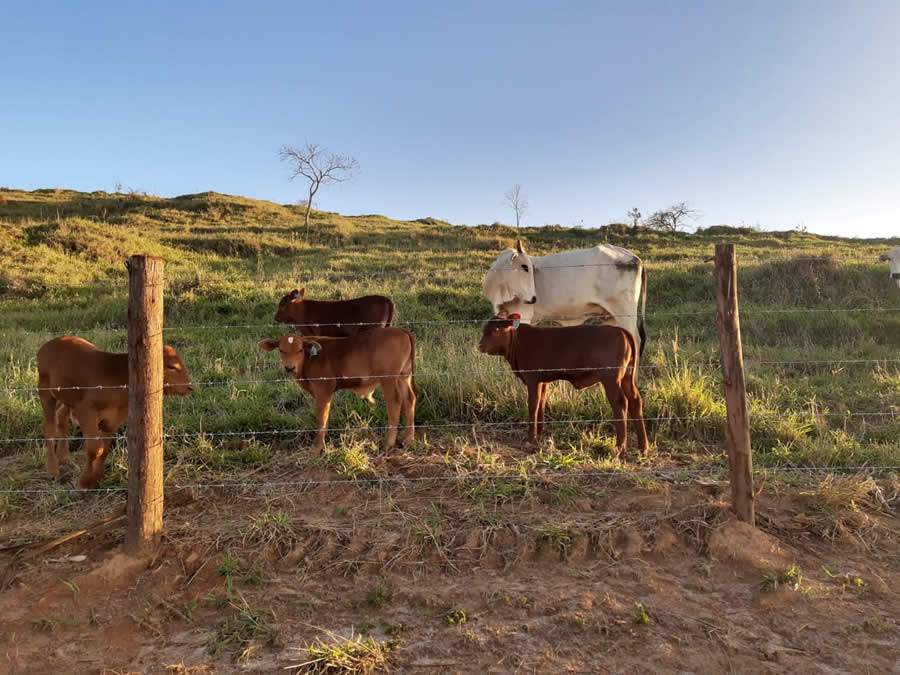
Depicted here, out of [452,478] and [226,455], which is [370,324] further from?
[452,478]

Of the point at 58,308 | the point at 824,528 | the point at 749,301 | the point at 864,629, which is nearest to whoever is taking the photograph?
the point at 864,629

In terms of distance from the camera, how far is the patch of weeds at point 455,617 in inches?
140

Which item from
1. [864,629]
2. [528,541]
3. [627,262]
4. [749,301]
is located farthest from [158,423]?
[749,301]

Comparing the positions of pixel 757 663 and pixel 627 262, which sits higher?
pixel 627 262

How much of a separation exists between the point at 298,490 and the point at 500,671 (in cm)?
261

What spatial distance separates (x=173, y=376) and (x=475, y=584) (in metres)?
3.14

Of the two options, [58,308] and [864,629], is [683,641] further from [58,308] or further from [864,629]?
[58,308]

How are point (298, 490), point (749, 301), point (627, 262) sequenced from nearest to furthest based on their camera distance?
1. point (298, 490)
2. point (627, 262)
3. point (749, 301)

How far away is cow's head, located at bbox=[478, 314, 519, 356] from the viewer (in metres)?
6.43

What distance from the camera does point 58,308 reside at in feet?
48.4

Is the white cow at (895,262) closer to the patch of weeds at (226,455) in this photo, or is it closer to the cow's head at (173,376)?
the patch of weeds at (226,455)

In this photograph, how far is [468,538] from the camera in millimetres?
4379

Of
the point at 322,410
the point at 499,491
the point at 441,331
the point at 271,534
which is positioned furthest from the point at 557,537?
the point at 441,331

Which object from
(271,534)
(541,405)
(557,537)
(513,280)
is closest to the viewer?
(557,537)
